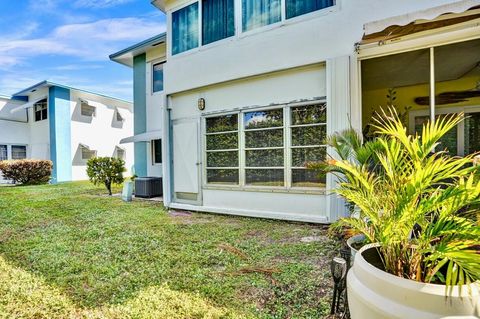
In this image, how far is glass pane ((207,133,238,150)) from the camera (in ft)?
25.3

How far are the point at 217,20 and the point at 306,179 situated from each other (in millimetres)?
5243

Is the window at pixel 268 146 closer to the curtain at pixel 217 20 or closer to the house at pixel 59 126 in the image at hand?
the curtain at pixel 217 20

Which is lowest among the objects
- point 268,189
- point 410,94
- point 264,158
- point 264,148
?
point 268,189

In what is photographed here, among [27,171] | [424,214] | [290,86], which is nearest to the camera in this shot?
[424,214]

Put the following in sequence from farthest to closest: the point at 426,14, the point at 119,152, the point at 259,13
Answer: the point at 119,152
the point at 259,13
the point at 426,14

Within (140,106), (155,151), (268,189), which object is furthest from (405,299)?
(140,106)

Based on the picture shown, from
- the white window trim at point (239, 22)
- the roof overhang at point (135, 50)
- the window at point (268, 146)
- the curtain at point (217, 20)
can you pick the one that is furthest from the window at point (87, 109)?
the window at point (268, 146)

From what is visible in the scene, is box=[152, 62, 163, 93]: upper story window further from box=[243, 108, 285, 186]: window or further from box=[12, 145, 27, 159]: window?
box=[12, 145, 27, 159]: window

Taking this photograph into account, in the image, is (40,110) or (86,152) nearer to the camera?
(40,110)

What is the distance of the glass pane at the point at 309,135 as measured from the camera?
633 cm

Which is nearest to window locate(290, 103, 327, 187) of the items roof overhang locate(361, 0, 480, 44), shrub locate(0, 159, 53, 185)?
roof overhang locate(361, 0, 480, 44)

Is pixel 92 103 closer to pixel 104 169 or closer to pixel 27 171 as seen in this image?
pixel 27 171

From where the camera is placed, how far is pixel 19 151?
19.9 metres

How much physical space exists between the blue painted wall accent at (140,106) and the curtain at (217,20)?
258 inches
